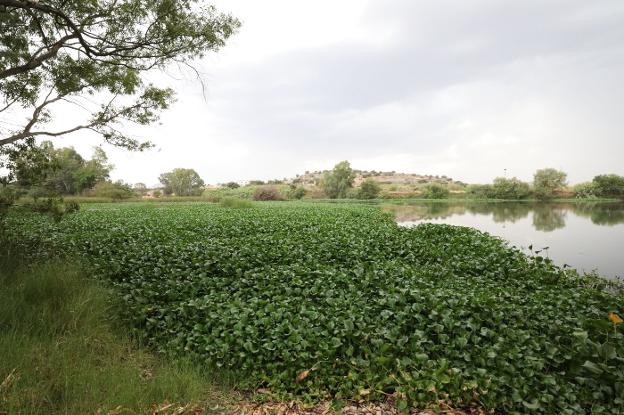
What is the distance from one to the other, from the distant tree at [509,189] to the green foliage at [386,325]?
68.5m

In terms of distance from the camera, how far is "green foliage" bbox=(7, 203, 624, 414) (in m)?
3.29

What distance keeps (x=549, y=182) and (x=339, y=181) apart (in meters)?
41.9

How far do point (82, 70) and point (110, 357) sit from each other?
23.6ft

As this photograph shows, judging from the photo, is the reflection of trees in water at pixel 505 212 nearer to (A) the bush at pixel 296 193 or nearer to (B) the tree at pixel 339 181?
(B) the tree at pixel 339 181

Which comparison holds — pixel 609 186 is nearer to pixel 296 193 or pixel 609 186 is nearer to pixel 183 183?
pixel 296 193

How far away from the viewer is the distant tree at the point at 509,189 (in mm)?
66938

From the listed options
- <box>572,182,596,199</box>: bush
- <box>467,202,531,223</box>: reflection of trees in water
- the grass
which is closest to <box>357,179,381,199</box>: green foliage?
<box>467,202,531,223</box>: reflection of trees in water

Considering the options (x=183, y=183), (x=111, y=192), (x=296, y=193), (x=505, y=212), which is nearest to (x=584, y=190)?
(x=505, y=212)

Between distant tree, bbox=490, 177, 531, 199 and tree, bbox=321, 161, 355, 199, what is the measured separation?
99.7 ft

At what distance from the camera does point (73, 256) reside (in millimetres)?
7656

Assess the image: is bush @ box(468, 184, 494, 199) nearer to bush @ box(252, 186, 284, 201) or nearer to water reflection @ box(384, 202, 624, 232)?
water reflection @ box(384, 202, 624, 232)

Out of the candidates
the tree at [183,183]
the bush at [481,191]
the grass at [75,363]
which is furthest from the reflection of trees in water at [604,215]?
the tree at [183,183]

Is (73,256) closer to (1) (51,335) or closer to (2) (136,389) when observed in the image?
(1) (51,335)

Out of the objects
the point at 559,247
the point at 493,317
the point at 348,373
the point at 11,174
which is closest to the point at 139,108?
the point at 11,174
